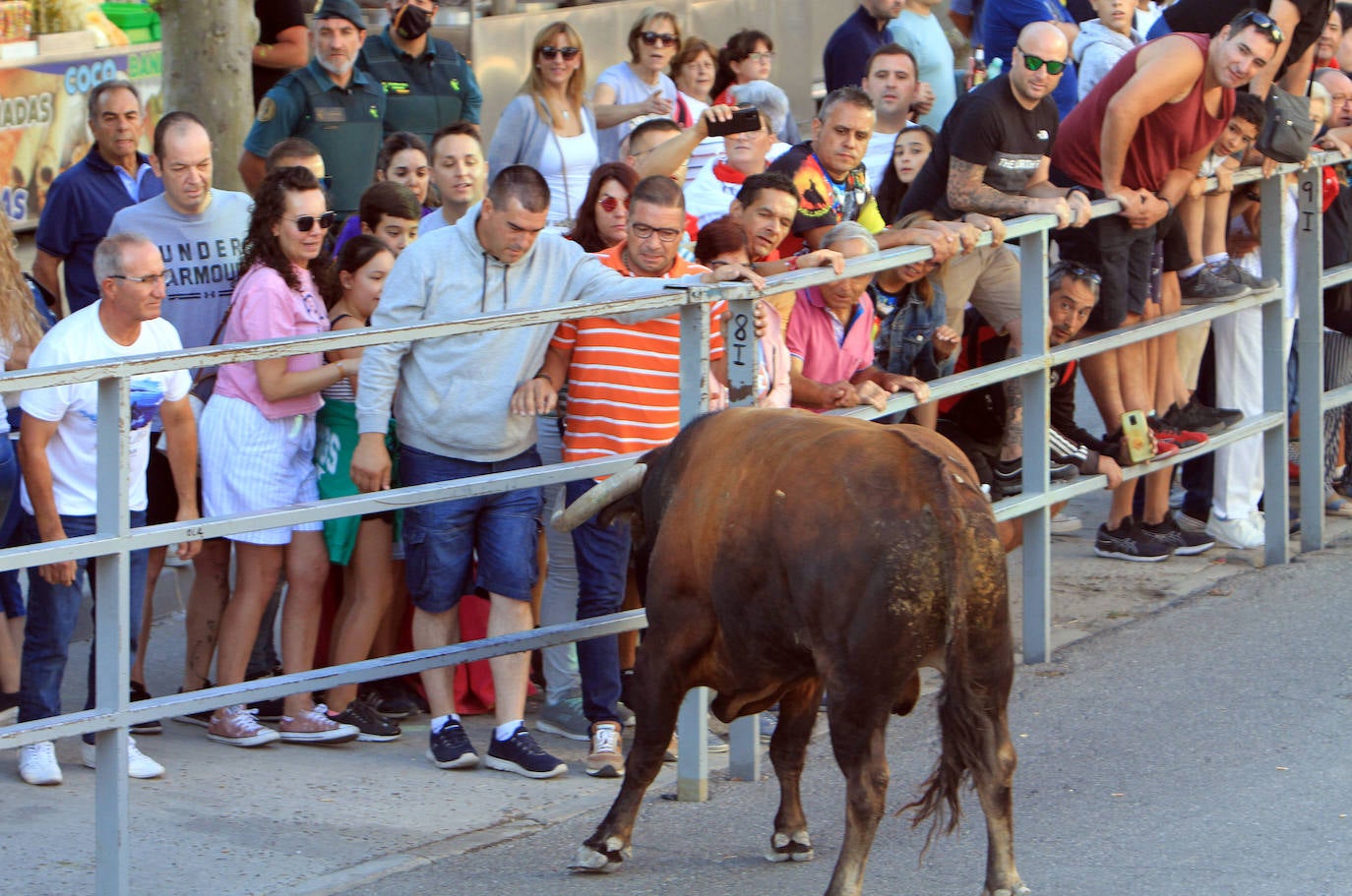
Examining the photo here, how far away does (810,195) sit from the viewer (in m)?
6.64

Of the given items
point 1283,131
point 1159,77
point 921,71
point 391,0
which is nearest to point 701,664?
point 1159,77

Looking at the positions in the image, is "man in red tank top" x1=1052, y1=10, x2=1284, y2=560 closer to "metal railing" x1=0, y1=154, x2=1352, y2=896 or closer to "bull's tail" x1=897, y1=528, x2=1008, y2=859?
"metal railing" x1=0, y1=154, x2=1352, y2=896

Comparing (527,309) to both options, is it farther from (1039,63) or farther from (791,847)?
(1039,63)

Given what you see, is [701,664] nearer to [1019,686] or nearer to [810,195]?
[1019,686]

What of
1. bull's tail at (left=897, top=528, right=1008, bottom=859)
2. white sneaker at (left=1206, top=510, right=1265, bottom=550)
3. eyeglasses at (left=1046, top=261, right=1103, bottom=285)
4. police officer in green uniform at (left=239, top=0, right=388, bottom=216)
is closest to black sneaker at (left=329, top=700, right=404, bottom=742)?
bull's tail at (left=897, top=528, right=1008, bottom=859)

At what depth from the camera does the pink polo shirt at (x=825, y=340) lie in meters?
5.84

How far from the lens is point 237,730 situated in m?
5.61

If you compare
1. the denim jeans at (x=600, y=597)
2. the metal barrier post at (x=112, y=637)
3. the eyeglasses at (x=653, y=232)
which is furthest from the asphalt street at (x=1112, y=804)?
the eyeglasses at (x=653, y=232)

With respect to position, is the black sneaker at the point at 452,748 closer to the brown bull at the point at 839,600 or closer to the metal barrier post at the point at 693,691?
the metal barrier post at the point at 693,691

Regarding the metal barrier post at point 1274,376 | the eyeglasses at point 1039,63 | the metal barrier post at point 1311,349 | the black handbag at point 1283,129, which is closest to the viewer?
the eyeglasses at point 1039,63

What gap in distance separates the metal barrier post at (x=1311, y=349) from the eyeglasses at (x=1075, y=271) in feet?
4.55

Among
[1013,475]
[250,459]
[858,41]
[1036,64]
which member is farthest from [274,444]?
[858,41]

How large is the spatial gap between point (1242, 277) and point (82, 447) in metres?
4.69

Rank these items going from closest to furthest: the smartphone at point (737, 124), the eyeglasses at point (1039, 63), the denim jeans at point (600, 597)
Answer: the denim jeans at point (600, 597)
the smartphone at point (737, 124)
the eyeglasses at point (1039, 63)
